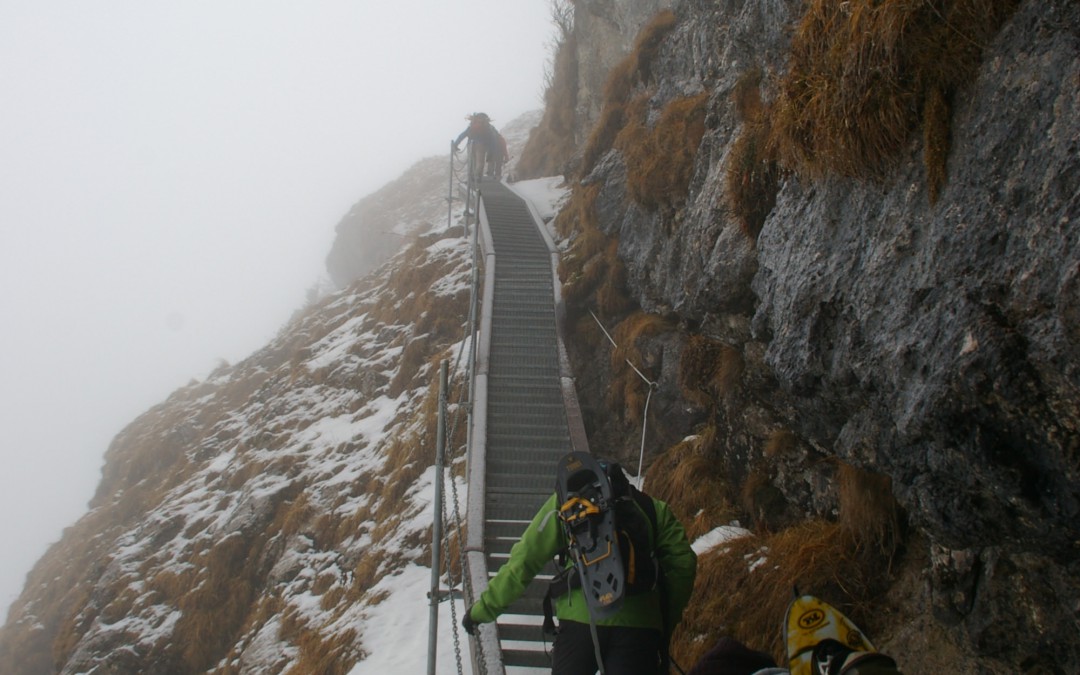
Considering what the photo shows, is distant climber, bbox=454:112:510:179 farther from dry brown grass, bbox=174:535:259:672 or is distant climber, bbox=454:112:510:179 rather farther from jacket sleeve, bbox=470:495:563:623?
jacket sleeve, bbox=470:495:563:623

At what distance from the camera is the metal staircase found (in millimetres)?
5973

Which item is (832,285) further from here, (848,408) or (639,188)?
(639,188)

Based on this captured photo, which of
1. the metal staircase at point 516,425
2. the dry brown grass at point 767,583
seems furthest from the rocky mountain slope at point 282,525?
the dry brown grass at point 767,583

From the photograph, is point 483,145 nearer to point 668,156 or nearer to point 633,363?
point 668,156

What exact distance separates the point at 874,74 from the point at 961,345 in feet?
5.57

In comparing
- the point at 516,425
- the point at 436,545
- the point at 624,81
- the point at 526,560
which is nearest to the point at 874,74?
the point at 526,560

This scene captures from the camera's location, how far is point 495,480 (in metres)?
7.71

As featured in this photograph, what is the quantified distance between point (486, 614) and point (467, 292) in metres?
9.74

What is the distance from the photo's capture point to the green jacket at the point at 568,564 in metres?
3.47

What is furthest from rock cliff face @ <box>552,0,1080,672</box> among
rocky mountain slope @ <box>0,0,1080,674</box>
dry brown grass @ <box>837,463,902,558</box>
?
dry brown grass @ <box>837,463,902,558</box>

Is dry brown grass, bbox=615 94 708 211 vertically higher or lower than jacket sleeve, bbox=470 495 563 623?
higher

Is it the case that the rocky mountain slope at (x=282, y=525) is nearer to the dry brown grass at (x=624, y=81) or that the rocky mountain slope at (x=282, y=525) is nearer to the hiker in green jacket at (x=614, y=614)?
the hiker in green jacket at (x=614, y=614)

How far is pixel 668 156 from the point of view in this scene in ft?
26.7

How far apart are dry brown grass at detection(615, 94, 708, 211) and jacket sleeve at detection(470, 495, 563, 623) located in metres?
5.24
